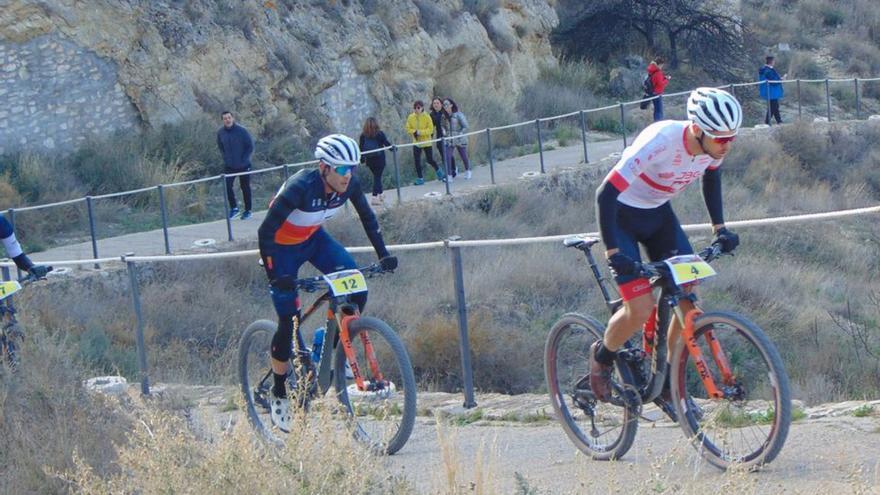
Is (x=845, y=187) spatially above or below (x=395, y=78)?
below

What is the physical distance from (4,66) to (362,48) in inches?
359

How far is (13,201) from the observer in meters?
20.6

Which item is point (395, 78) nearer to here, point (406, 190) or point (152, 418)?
point (406, 190)

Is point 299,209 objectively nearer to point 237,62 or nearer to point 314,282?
point 314,282

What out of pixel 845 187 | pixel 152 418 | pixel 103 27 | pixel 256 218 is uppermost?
pixel 103 27

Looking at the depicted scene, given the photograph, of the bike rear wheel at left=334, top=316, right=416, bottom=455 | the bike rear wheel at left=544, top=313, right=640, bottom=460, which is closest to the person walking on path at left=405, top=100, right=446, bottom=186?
the bike rear wheel at left=334, top=316, right=416, bottom=455

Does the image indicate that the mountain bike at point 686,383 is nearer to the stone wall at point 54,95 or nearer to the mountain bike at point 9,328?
the mountain bike at point 9,328

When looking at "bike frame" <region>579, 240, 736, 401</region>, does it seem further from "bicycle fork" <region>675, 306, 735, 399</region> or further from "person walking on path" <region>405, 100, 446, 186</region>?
"person walking on path" <region>405, 100, 446, 186</region>

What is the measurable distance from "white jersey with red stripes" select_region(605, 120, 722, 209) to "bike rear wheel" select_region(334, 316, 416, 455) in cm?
167

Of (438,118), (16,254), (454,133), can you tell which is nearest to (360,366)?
(16,254)

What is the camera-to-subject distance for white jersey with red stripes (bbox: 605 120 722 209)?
6.26 m

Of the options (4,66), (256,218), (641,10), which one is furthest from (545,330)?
(641,10)

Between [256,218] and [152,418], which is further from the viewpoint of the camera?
[256,218]

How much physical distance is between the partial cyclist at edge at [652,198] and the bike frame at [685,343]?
52 mm
